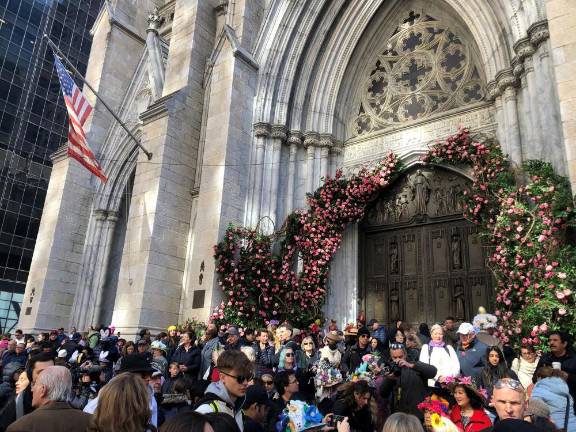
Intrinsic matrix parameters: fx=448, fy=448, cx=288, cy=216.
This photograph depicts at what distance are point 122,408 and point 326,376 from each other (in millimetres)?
3501

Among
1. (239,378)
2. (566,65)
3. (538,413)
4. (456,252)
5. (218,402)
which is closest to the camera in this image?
(218,402)

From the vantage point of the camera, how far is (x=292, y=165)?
13164 millimetres

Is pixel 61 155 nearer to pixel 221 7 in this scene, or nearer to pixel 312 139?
pixel 221 7

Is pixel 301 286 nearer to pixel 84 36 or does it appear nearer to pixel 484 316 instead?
pixel 484 316

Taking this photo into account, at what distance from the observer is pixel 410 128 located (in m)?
12.3

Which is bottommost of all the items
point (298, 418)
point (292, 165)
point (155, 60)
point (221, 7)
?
point (298, 418)

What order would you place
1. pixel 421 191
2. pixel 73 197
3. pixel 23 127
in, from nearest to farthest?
1. pixel 421 191
2. pixel 73 197
3. pixel 23 127

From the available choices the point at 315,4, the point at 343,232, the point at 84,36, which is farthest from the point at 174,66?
the point at 84,36

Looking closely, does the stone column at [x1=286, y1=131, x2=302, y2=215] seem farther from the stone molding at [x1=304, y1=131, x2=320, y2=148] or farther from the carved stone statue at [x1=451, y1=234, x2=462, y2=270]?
the carved stone statue at [x1=451, y1=234, x2=462, y2=270]

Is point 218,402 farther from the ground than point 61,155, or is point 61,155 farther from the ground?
point 61,155

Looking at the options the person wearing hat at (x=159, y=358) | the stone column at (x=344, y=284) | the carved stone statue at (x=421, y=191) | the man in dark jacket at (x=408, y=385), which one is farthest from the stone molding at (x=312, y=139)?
the man in dark jacket at (x=408, y=385)

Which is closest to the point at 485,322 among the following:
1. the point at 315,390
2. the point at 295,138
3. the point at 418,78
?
the point at 315,390

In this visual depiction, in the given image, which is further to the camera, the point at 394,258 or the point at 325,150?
the point at 325,150

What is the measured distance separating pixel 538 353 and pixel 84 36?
3950 cm
